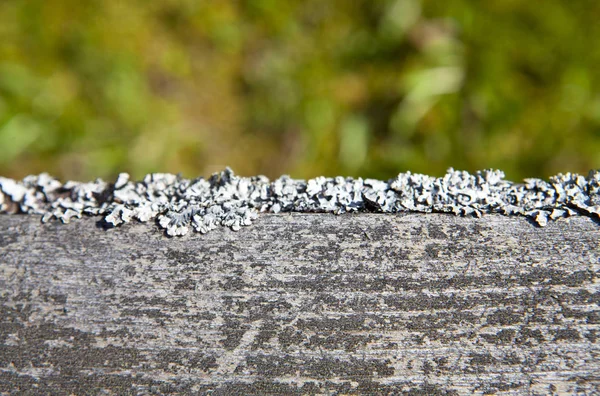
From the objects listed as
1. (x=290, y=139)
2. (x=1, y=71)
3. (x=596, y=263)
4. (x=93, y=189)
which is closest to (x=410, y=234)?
(x=596, y=263)

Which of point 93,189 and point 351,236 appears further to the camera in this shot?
point 93,189

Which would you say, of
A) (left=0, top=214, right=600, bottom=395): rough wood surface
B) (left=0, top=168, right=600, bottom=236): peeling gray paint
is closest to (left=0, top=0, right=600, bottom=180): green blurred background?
(left=0, top=168, right=600, bottom=236): peeling gray paint

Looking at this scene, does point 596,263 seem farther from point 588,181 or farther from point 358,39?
point 358,39

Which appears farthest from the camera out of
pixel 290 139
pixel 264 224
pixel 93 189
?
pixel 290 139

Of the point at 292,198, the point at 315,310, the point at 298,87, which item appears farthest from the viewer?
the point at 298,87

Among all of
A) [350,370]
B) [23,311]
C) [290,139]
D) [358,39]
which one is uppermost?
[358,39]

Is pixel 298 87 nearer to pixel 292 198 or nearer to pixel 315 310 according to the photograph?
pixel 292 198

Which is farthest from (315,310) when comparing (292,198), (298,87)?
(298,87)
